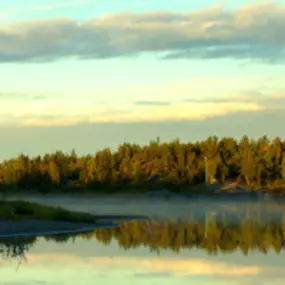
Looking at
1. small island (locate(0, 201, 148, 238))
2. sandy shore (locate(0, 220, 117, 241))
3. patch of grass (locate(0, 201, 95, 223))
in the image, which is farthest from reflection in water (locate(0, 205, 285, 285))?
patch of grass (locate(0, 201, 95, 223))

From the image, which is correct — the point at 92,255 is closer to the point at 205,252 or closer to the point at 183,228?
the point at 205,252

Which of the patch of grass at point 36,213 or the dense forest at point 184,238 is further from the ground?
the patch of grass at point 36,213

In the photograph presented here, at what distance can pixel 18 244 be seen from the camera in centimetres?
4656

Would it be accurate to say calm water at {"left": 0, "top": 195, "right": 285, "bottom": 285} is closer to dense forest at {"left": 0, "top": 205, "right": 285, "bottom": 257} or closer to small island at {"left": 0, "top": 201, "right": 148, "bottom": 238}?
dense forest at {"left": 0, "top": 205, "right": 285, "bottom": 257}

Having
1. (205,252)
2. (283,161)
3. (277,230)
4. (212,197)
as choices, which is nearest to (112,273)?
(205,252)

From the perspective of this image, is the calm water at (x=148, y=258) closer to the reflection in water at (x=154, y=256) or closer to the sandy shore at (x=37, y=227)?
the reflection in water at (x=154, y=256)

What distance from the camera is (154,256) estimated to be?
134 ft

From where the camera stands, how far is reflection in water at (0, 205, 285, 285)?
32.8 metres

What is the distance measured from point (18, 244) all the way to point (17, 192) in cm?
15459

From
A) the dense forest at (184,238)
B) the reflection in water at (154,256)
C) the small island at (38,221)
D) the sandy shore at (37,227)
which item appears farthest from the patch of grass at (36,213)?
the reflection in water at (154,256)

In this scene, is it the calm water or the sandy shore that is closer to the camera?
the calm water

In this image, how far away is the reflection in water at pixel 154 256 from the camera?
108ft

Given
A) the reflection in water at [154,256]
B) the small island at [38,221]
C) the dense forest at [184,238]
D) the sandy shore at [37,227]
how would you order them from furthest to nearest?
1. the small island at [38,221]
2. the sandy shore at [37,227]
3. the dense forest at [184,238]
4. the reflection in water at [154,256]

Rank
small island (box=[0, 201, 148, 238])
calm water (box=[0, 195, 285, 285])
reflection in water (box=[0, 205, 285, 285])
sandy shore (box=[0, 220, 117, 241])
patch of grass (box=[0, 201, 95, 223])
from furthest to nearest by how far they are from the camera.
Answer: patch of grass (box=[0, 201, 95, 223])
small island (box=[0, 201, 148, 238])
sandy shore (box=[0, 220, 117, 241])
reflection in water (box=[0, 205, 285, 285])
calm water (box=[0, 195, 285, 285])
